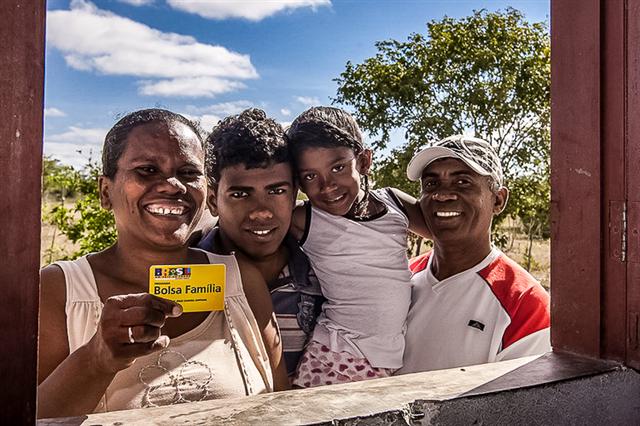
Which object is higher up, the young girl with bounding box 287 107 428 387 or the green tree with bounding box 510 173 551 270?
the green tree with bounding box 510 173 551 270

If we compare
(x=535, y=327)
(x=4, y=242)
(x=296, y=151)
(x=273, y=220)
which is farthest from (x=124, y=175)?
(x=535, y=327)

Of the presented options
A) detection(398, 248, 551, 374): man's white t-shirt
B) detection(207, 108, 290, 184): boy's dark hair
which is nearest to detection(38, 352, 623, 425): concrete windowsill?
detection(398, 248, 551, 374): man's white t-shirt

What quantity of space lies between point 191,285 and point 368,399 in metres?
0.58

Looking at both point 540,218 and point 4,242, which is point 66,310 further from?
point 540,218

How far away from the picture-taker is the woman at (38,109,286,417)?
5.25 feet

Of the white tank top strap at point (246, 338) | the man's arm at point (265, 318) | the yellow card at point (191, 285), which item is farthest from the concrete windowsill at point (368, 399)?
the man's arm at point (265, 318)

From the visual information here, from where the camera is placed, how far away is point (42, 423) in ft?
3.38

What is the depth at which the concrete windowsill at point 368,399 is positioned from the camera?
107cm

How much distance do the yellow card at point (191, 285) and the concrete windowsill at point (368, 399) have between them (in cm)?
40

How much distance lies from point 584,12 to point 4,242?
4.26 ft

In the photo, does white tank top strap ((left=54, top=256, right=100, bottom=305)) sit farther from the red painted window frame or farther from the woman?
the red painted window frame

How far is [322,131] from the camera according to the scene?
2.38m

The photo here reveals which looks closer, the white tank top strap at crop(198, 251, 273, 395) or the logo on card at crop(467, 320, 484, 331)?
the white tank top strap at crop(198, 251, 273, 395)

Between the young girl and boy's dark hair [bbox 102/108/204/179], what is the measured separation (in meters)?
0.63
